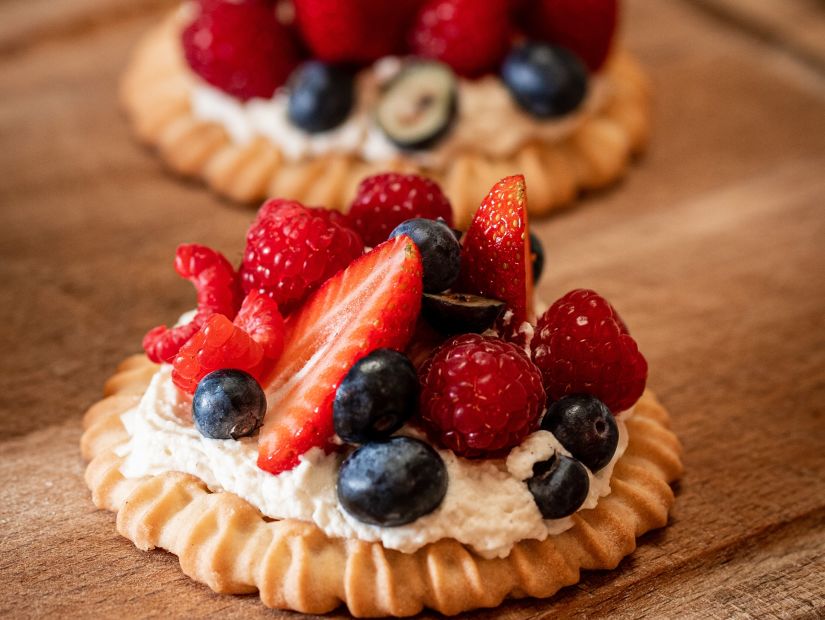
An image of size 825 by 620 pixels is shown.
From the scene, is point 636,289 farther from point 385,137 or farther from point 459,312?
point 459,312

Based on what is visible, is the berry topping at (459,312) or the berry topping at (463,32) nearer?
the berry topping at (459,312)

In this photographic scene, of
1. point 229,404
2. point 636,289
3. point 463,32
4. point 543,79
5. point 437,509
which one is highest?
point 463,32

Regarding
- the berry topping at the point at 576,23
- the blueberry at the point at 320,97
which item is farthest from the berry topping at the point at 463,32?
the blueberry at the point at 320,97

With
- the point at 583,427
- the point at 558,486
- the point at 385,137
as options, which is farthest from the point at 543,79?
the point at 558,486

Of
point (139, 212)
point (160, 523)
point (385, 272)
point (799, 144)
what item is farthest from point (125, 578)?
point (799, 144)

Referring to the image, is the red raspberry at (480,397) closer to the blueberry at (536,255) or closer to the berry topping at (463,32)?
the blueberry at (536,255)

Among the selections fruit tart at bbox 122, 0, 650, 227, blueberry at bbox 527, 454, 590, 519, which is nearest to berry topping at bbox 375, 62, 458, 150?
fruit tart at bbox 122, 0, 650, 227

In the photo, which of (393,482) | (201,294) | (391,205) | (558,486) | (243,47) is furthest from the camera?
(243,47)
